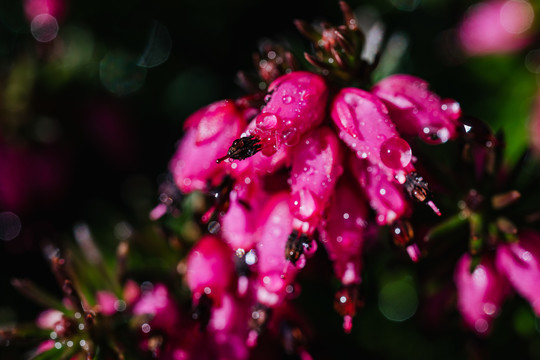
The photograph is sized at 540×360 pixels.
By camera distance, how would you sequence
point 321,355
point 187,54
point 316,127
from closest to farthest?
1. point 316,127
2. point 321,355
3. point 187,54

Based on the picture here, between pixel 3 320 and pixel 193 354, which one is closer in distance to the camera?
pixel 193 354

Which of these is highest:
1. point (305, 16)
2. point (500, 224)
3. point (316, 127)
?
point (316, 127)

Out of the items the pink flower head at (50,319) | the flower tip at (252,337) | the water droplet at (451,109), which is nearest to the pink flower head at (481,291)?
the water droplet at (451,109)

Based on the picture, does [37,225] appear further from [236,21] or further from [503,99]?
[503,99]

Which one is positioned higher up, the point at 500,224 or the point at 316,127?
the point at 316,127

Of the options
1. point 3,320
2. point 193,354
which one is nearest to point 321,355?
point 193,354

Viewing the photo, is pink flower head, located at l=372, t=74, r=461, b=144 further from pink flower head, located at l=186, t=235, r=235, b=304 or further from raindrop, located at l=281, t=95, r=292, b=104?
pink flower head, located at l=186, t=235, r=235, b=304

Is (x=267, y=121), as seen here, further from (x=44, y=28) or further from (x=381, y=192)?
(x=44, y=28)
